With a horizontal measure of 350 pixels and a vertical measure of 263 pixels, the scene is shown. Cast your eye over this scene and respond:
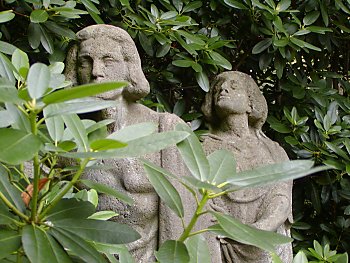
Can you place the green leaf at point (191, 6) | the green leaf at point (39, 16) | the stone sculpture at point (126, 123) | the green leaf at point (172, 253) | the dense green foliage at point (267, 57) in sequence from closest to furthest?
the green leaf at point (172, 253) → the stone sculpture at point (126, 123) → the green leaf at point (39, 16) → the dense green foliage at point (267, 57) → the green leaf at point (191, 6)

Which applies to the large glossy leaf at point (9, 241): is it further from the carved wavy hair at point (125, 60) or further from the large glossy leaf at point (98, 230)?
the carved wavy hair at point (125, 60)

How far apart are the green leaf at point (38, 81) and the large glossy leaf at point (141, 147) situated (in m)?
0.06

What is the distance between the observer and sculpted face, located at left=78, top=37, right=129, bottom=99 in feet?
5.28

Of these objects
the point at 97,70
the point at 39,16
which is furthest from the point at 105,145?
the point at 39,16

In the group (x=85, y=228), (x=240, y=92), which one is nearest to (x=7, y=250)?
(x=85, y=228)

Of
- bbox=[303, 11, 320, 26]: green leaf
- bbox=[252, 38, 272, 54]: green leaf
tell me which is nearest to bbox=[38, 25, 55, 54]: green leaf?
bbox=[252, 38, 272, 54]: green leaf

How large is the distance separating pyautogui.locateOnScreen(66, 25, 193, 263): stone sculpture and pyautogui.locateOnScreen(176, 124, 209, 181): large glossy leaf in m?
0.93

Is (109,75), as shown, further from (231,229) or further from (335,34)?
(335,34)

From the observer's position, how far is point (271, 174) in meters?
0.56

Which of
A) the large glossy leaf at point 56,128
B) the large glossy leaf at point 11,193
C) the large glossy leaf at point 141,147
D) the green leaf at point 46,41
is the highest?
the large glossy leaf at point 141,147

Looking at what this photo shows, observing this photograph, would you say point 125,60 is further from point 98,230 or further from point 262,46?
point 98,230

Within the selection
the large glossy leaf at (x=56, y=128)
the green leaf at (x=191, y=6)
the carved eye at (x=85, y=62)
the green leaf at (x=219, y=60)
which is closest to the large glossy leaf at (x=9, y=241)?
the large glossy leaf at (x=56, y=128)

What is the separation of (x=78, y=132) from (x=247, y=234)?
7.9 inches

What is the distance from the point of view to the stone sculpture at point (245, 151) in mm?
1866
